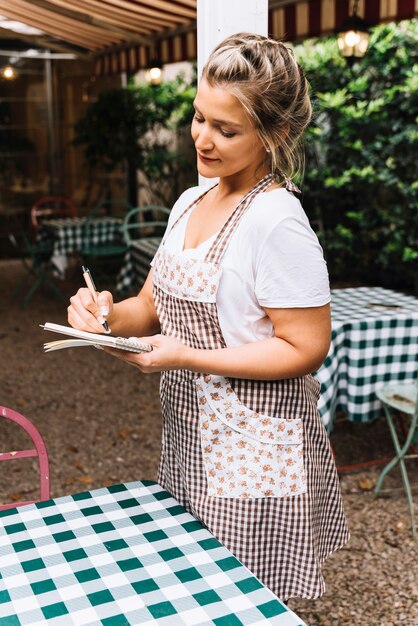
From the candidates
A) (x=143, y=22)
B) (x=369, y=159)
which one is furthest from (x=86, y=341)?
(x=369, y=159)

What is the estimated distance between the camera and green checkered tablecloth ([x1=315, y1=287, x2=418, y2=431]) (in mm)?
3596

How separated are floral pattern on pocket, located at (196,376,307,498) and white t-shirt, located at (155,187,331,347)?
0.17m

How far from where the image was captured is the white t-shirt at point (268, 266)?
1.45 meters

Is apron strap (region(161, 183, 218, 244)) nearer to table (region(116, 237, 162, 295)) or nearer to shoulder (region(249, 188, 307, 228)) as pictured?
shoulder (region(249, 188, 307, 228))

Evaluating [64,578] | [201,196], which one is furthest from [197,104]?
[64,578]

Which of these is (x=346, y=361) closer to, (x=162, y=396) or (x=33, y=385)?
(x=162, y=396)

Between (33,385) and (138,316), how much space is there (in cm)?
395

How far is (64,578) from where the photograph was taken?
138 cm

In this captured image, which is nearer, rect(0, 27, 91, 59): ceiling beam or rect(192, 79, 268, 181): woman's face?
rect(192, 79, 268, 181): woman's face

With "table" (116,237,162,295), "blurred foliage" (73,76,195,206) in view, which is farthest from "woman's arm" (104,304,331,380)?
"blurred foliage" (73,76,195,206)

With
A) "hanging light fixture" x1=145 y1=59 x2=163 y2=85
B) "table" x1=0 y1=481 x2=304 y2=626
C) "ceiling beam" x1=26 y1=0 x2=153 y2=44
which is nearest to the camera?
"table" x1=0 y1=481 x2=304 y2=626

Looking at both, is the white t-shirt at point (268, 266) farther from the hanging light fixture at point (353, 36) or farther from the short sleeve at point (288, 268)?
the hanging light fixture at point (353, 36)

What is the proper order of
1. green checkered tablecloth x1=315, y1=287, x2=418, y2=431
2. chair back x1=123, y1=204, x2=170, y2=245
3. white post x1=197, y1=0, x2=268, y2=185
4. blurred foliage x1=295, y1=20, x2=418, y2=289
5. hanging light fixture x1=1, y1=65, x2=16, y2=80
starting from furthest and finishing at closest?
hanging light fixture x1=1, y1=65, x2=16, y2=80 < chair back x1=123, y1=204, x2=170, y2=245 < blurred foliage x1=295, y1=20, x2=418, y2=289 < green checkered tablecloth x1=315, y1=287, x2=418, y2=431 < white post x1=197, y1=0, x2=268, y2=185

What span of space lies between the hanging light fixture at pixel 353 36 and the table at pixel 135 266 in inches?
101
